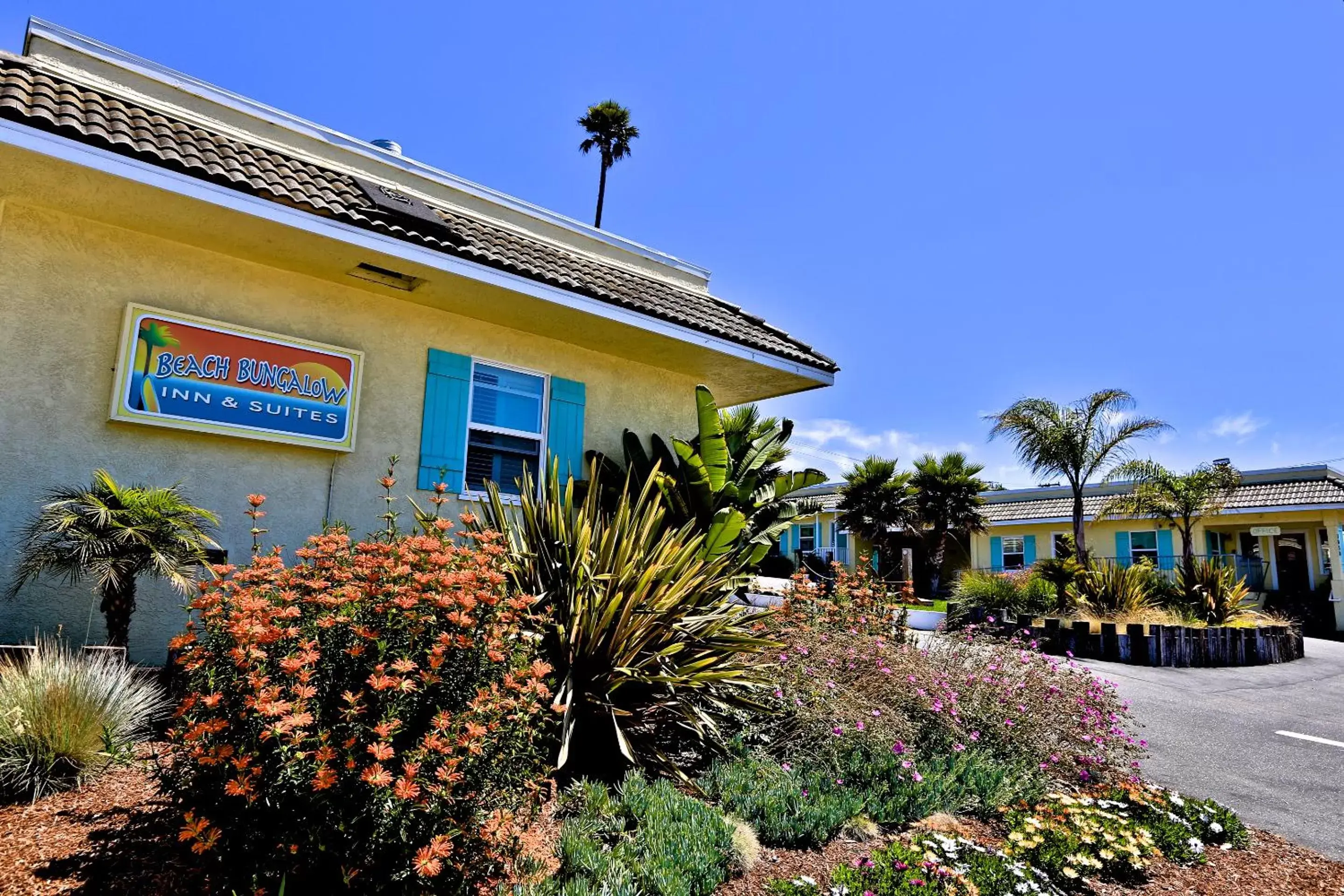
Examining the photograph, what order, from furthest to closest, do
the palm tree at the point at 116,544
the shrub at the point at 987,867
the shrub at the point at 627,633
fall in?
the palm tree at the point at 116,544 < the shrub at the point at 627,633 < the shrub at the point at 987,867

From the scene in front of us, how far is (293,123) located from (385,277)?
2.25m

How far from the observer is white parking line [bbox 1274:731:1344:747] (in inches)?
280

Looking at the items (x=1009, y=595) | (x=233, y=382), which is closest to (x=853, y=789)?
(x=233, y=382)

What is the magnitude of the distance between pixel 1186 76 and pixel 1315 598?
20.2 m

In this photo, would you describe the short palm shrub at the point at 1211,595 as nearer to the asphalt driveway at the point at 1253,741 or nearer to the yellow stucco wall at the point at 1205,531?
the asphalt driveway at the point at 1253,741

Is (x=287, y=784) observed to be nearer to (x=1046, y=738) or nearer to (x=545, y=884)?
(x=545, y=884)

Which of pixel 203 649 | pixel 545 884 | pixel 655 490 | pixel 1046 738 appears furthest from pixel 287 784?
pixel 655 490

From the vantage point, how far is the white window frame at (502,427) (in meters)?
8.23

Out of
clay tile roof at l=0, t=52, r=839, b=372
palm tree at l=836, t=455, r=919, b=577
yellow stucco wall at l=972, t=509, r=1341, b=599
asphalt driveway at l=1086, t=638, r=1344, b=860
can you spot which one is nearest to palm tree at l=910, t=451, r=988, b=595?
palm tree at l=836, t=455, r=919, b=577

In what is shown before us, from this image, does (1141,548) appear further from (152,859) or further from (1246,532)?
(152,859)

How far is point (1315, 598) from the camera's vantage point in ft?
70.5

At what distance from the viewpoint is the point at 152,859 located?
→ 304 centimetres

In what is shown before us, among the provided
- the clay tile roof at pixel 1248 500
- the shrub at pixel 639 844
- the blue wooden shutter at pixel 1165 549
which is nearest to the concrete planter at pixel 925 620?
the blue wooden shutter at pixel 1165 549

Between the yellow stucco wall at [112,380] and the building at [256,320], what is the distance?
2 cm
